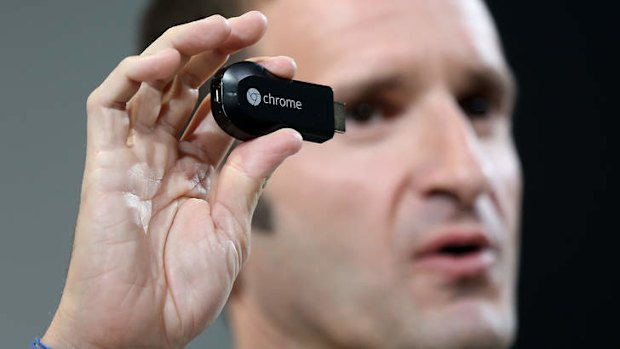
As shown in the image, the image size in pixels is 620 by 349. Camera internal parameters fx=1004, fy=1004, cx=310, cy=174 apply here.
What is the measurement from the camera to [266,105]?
3.67ft

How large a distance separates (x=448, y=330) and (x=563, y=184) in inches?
28.0

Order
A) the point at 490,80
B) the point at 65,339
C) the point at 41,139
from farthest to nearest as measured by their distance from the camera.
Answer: the point at 490,80 → the point at 41,139 → the point at 65,339

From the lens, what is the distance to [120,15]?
1600 mm

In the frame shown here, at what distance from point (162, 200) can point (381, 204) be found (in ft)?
1.67

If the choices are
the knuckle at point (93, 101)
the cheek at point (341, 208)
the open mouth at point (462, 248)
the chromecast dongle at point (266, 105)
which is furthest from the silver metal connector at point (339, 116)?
the open mouth at point (462, 248)

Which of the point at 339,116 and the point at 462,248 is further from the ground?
the point at 339,116

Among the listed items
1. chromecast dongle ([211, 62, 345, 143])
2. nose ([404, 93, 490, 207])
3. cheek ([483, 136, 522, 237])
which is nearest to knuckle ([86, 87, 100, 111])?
chromecast dongle ([211, 62, 345, 143])

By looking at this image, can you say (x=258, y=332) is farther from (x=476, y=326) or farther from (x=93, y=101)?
(x=93, y=101)

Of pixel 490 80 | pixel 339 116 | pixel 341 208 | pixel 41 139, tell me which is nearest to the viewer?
pixel 339 116

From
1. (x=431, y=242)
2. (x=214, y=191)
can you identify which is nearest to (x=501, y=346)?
(x=431, y=242)

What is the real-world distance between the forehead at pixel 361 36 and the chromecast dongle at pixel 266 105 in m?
0.41

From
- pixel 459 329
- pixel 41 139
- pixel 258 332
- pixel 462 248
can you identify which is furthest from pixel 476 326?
pixel 41 139

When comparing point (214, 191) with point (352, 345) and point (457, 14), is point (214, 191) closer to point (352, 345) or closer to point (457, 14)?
point (352, 345)

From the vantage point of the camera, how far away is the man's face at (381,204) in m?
1.59
